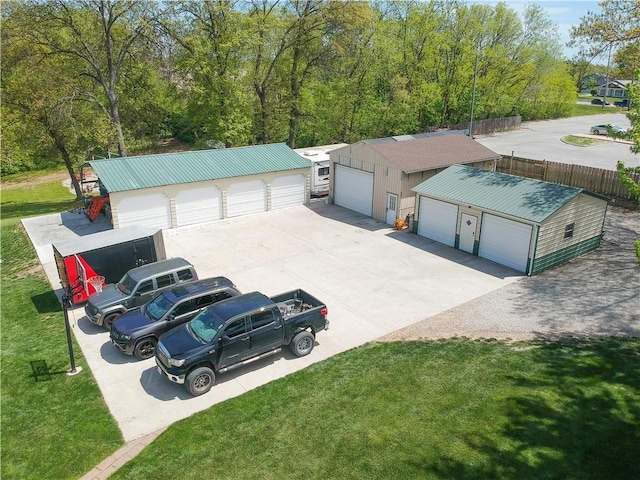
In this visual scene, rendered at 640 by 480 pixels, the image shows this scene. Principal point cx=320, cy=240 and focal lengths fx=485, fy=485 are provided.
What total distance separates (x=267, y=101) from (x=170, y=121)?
Result: 20.7m

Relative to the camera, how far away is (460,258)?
21.3 metres

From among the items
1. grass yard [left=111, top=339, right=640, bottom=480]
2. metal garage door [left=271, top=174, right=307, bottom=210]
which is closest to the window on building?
grass yard [left=111, top=339, right=640, bottom=480]

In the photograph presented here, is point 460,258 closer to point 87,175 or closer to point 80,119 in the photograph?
point 80,119

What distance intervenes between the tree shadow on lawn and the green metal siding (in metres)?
6.27

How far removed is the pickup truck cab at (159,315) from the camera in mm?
13703

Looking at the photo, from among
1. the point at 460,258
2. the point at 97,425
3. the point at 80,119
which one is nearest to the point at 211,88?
the point at 80,119

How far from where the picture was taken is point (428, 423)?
10711 mm

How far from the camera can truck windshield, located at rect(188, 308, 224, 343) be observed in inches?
491

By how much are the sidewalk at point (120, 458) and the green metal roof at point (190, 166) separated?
1492 centimetres

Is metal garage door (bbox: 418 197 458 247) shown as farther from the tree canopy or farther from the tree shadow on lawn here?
the tree canopy

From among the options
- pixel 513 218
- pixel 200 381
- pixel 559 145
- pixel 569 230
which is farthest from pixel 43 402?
pixel 559 145

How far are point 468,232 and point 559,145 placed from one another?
107 feet

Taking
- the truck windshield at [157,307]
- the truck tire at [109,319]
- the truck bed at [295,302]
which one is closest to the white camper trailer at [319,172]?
the truck bed at [295,302]

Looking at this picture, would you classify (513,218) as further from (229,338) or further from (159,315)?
(159,315)
